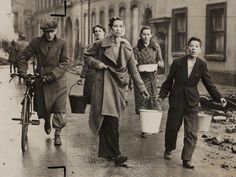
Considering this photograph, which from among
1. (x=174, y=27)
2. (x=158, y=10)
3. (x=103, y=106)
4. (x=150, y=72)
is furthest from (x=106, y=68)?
(x=158, y=10)

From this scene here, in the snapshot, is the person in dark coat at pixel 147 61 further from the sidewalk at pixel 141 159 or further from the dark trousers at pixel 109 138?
the dark trousers at pixel 109 138

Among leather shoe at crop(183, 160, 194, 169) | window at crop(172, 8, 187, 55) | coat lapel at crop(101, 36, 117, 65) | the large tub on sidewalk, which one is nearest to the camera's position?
leather shoe at crop(183, 160, 194, 169)

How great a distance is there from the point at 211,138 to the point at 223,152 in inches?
36.9

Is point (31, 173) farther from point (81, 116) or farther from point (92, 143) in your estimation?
point (81, 116)

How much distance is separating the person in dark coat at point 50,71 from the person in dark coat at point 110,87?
1.04 metres

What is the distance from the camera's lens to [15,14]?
1829 inches

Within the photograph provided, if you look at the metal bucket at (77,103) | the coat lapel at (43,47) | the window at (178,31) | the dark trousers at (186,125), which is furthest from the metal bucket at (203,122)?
the window at (178,31)

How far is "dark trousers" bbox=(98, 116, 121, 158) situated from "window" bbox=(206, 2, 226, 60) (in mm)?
13178

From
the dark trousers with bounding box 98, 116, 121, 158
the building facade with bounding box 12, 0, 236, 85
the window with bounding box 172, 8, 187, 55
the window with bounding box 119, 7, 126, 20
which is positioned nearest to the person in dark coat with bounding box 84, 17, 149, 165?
the dark trousers with bounding box 98, 116, 121, 158

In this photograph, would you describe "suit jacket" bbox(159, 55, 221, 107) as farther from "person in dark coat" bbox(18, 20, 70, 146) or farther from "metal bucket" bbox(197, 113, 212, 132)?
"person in dark coat" bbox(18, 20, 70, 146)

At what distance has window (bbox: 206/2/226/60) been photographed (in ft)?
64.8

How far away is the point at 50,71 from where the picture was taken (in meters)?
7.96

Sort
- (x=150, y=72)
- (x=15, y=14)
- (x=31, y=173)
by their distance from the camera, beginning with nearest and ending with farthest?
1. (x=31, y=173)
2. (x=150, y=72)
3. (x=15, y=14)

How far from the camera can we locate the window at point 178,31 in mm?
22750
